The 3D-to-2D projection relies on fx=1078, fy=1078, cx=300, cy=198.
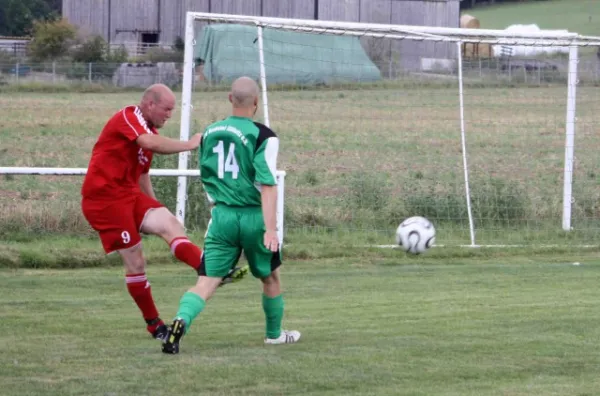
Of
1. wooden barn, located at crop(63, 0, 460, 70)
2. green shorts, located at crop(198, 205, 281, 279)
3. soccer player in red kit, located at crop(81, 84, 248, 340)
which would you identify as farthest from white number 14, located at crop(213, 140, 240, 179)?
wooden barn, located at crop(63, 0, 460, 70)

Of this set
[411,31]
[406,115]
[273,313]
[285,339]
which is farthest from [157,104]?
[406,115]

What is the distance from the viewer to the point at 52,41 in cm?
4728

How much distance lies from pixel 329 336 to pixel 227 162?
1.59 m

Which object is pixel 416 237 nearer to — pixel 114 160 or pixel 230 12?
pixel 114 160

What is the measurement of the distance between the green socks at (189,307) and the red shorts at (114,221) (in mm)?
912

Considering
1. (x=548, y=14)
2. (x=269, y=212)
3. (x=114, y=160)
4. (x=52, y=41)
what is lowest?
(x=269, y=212)

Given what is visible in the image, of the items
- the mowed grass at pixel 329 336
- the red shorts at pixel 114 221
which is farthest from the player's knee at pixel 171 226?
the mowed grass at pixel 329 336

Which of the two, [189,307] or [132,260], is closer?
[189,307]

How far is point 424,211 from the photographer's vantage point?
554 inches

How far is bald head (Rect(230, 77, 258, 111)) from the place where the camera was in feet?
22.9

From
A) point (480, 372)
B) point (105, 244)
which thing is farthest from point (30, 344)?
point (480, 372)

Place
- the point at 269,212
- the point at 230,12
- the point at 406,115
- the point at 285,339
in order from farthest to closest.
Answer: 1. the point at 230,12
2. the point at 406,115
3. the point at 285,339
4. the point at 269,212

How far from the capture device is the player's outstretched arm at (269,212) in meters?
6.79

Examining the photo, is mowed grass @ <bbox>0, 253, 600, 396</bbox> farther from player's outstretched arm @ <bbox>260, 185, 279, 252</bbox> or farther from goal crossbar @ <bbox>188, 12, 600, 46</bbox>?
goal crossbar @ <bbox>188, 12, 600, 46</bbox>
